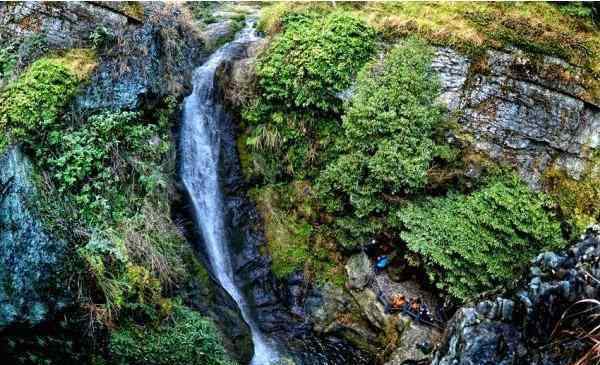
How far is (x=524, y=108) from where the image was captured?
8.82 meters

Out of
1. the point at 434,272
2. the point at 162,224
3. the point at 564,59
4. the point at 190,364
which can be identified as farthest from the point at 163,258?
the point at 564,59

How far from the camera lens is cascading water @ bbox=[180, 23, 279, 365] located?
31.2ft

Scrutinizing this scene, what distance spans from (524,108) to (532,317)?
15.9 feet

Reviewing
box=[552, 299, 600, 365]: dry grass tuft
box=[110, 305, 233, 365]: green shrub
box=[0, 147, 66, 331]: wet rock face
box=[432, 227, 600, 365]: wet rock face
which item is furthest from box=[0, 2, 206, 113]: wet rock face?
box=[552, 299, 600, 365]: dry grass tuft

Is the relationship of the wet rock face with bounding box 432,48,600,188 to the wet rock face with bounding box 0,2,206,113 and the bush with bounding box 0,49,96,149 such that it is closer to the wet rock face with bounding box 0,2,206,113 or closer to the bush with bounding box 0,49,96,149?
the wet rock face with bounding box 0,2,206,113

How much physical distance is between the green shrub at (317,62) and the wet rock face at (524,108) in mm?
1732

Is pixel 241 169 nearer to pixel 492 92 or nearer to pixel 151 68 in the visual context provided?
pixel 151 68

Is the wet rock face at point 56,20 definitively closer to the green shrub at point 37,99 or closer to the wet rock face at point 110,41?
the wet rock face at point 110,41

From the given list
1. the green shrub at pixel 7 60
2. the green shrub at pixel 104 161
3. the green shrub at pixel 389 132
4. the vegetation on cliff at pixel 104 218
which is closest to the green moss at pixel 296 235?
the green shrub at pixel 389 132

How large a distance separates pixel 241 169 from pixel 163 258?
3.48m

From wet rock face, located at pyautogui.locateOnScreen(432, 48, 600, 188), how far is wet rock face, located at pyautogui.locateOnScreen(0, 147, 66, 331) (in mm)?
7497

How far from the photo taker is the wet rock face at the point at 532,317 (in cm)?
513

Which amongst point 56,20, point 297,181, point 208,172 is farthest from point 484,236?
point 56,20

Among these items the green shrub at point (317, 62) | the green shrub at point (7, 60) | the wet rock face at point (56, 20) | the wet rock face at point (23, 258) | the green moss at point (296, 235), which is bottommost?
the green moss at point (296, 235)
